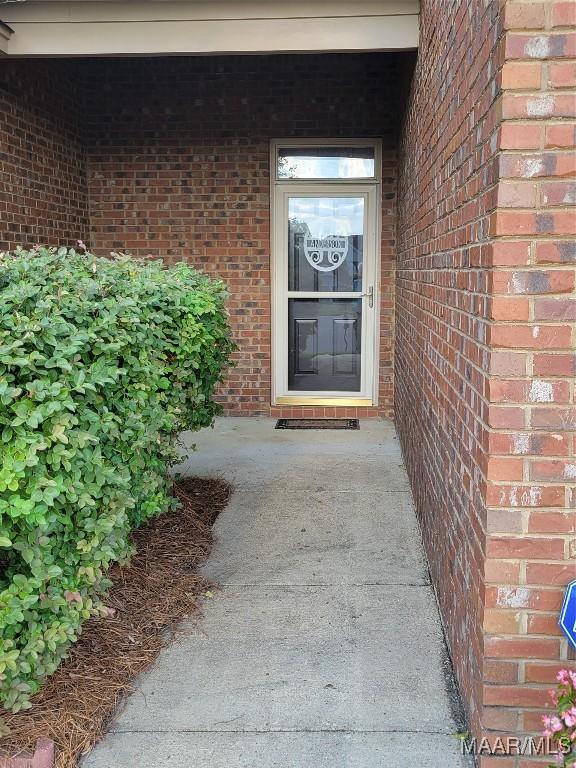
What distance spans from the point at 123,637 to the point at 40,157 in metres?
4.68

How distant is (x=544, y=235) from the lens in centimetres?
194

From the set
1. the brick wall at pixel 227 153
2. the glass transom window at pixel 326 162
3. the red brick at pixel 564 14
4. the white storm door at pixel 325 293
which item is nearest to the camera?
the red brick at pixel 564 14

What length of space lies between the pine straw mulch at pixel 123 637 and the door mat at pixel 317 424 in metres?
2.52

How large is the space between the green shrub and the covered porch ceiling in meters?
2.55

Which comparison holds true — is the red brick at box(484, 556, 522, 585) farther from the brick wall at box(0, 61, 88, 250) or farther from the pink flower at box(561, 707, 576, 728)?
the brick wall at box(0, 61, 88, 250)

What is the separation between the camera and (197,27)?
16.4ft

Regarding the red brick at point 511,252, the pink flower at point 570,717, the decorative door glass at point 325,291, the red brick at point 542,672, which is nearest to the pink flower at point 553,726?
the pink flower at point 570,717

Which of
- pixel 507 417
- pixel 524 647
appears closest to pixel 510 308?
pixel 507 417

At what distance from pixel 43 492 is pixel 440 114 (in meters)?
2.50

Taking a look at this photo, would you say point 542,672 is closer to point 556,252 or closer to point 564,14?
point 556,252

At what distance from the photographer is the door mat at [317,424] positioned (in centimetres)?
703

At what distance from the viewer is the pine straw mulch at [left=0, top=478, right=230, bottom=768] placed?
239cm

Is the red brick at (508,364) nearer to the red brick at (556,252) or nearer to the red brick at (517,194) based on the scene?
the red brick at (556,252)

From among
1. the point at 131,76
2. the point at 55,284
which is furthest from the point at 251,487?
the point at 131,76
